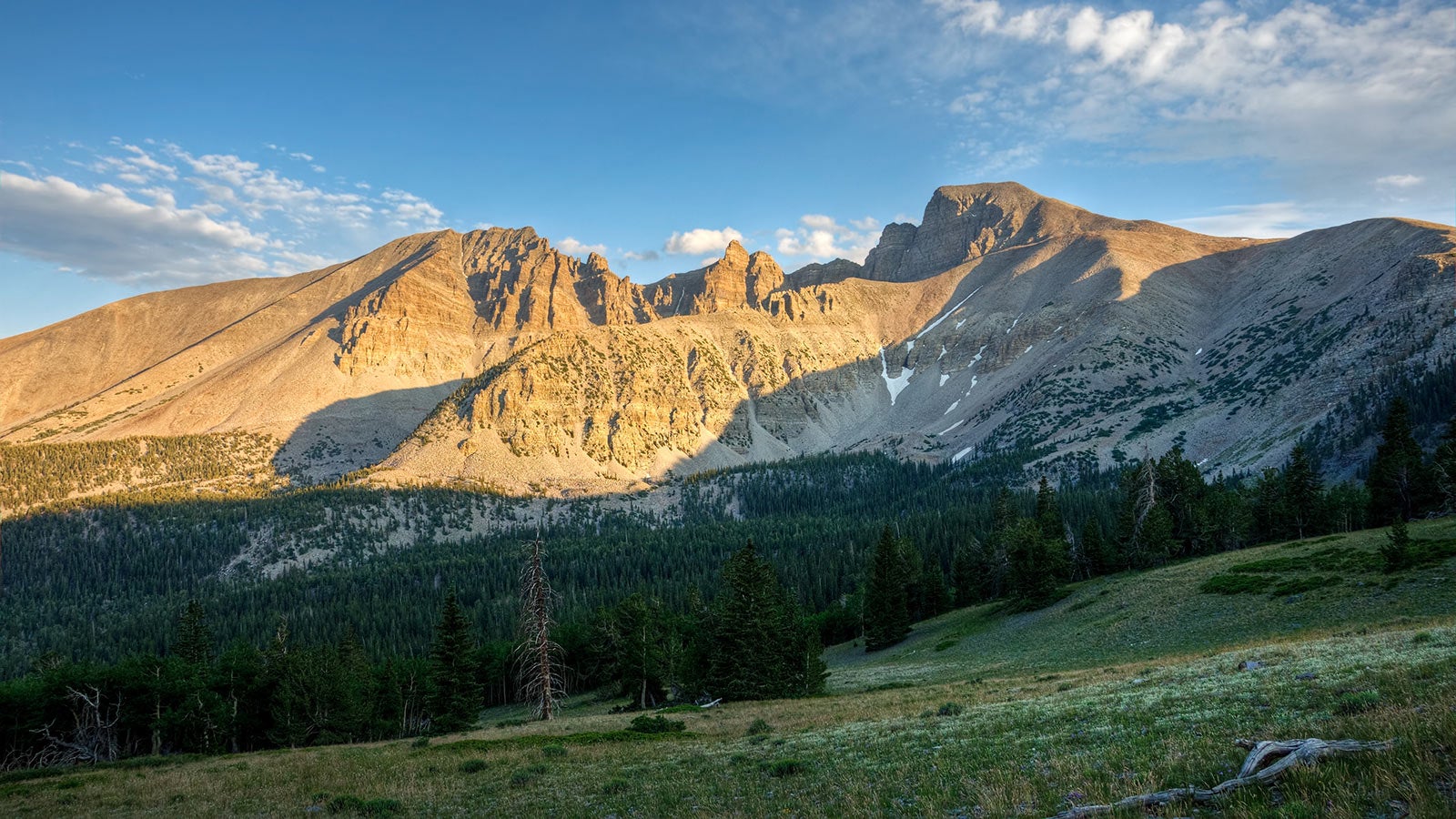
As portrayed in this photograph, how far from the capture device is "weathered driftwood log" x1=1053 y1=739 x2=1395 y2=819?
820 centimetres

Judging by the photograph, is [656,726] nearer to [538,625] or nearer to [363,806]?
[538,625]

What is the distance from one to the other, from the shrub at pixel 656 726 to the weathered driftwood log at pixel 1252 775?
83.6 ft

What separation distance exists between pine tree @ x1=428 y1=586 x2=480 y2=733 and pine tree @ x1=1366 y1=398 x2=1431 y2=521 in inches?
3431

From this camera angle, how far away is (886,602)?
76938 millimetres

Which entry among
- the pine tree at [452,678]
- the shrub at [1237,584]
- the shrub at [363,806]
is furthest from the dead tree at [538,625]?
the shrub at [1237,584]

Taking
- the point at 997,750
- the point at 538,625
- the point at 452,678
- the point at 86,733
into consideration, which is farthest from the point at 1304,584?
the point at 86,733

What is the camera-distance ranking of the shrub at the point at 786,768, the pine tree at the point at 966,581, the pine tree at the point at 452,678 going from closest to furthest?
the shrub at the point at 786,768 → the pine tree at the point at 452,678 → the pine tree at the point at 966,581

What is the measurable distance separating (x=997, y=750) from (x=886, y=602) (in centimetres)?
6455

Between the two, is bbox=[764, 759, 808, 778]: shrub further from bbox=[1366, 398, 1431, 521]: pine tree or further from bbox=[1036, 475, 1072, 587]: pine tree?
bbox=[1366, 398, 1431, 521]: pine tree

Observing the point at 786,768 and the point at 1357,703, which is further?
the point at 786,768

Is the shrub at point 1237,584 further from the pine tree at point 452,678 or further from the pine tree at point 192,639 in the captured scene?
the pine tree at point 192,639

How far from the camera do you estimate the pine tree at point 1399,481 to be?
221 feet

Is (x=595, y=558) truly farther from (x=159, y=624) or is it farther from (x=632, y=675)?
(x=632, y=675)

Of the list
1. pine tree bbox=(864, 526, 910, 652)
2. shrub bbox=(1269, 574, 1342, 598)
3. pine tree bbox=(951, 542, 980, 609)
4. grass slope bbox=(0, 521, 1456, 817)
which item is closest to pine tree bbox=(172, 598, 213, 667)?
grass slope bbox=(0, 521, 1456, 817)
